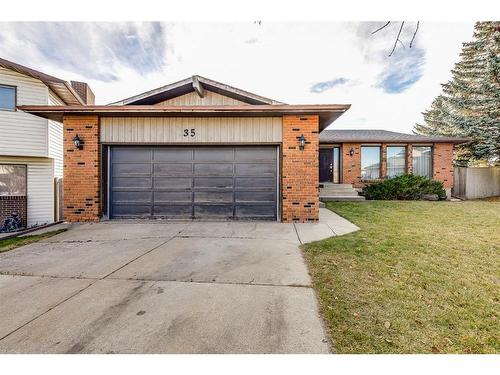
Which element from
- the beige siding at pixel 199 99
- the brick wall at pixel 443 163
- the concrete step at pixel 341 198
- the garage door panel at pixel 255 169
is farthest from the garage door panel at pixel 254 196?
the brick wall at pixel 443 163

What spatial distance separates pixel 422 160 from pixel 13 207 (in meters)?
20.0

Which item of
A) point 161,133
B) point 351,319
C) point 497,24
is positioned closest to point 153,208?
point 161,133

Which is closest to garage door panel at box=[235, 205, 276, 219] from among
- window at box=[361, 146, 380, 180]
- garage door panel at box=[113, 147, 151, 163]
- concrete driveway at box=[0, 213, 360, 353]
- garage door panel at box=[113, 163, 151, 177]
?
concrete driveway at box=[0, 213, 360, 353]

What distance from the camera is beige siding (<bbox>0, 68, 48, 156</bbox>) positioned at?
9227 millimetres

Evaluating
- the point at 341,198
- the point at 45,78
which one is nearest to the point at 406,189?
the point at 341,198

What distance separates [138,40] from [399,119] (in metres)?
32.8

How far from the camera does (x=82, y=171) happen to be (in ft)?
22.6

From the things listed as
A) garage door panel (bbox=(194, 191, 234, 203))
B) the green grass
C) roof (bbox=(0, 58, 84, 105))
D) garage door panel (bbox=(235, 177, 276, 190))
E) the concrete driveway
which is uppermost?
roof (bbox=(0, 58, 84, 105))

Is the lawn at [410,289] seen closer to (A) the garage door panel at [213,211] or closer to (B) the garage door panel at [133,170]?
(A) the garage door panel at [213,211]

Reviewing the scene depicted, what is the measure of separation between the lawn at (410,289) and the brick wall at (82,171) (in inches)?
246

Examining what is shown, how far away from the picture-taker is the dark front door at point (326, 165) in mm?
13578

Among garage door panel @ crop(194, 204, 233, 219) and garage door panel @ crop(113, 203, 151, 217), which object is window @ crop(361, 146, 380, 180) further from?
garage door panel @ crop(113, 203, 151, 217)

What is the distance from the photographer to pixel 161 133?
23.0 feet

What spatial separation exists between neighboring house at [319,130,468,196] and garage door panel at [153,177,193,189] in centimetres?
838
